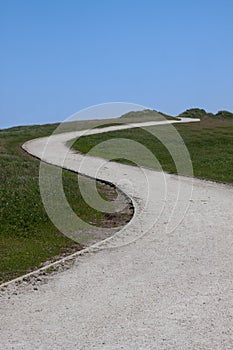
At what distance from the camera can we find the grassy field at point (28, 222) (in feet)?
42.5

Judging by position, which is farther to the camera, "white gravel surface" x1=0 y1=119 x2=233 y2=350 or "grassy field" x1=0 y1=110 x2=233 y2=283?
"grassy field" x1=0 y1=110 x2=233 y2=283

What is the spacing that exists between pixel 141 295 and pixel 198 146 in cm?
3002

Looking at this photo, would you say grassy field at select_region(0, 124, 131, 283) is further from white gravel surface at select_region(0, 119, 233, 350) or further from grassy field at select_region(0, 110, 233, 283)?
white gravel surface at select_region(0, 119, 233, 350)

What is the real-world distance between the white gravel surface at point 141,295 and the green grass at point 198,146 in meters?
9.67

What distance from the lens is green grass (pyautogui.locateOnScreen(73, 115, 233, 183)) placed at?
89.9 ft

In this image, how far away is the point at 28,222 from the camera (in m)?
16.1

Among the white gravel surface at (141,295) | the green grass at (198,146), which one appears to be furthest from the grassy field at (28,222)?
the green grass at (198,146)

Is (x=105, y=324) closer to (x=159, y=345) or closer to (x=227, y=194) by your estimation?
(x=159, y=345)

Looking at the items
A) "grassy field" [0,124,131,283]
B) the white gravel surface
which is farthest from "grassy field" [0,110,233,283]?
the white gravel surface

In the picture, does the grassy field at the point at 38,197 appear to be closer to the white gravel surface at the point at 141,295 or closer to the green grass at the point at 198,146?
the green grass at the point at 198,146

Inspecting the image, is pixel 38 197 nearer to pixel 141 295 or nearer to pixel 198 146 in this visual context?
pixel 141 295

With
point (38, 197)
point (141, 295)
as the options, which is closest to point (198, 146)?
point (38, 197)

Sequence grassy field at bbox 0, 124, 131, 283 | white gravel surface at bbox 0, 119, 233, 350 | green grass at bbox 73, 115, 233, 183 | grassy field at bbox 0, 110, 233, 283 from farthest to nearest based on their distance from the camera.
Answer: green grass at bbox 73, 115, 233, 183 < grassy field at bbox 0, 110, 233, 283 < grassy field at bbox 0, 124, 131, 283 < white gravel surface at bbox 0, 119, 233, 350

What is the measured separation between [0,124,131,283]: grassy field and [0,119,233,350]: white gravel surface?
1.06 m
